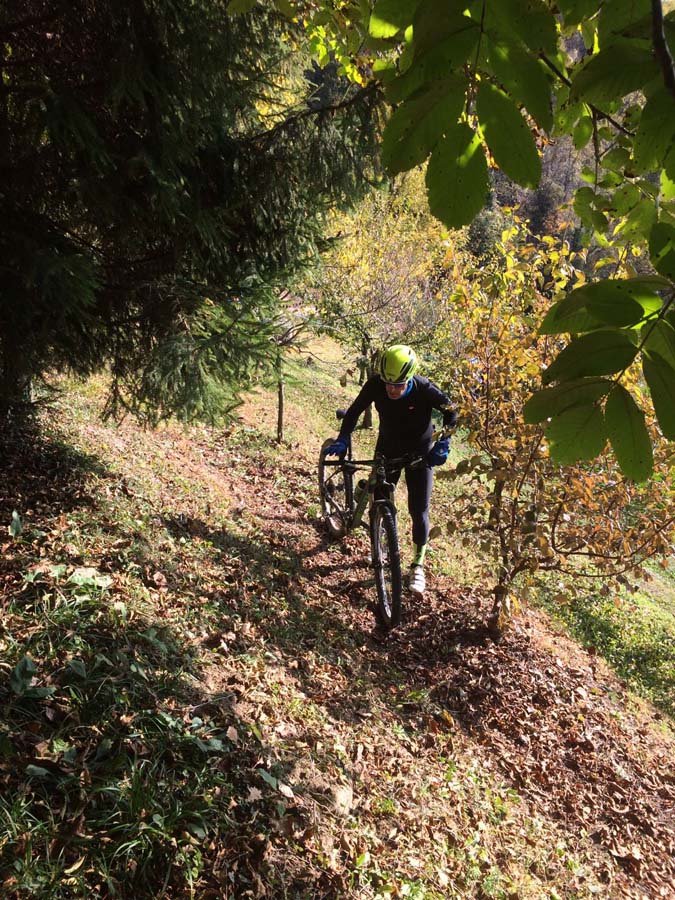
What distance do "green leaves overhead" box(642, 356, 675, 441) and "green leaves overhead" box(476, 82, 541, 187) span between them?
1.20 ft

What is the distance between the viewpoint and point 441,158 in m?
0.86

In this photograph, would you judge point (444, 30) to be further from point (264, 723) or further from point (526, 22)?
point (264, 723)

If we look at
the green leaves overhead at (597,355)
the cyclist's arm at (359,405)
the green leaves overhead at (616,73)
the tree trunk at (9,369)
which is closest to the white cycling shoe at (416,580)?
the cyclist's arm at (359,405)

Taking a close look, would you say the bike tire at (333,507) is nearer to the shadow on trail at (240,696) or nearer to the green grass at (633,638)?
the shadow on trail at (240,696)

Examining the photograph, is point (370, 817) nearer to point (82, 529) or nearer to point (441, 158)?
point (82, 529)

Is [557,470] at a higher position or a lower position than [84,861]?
higher

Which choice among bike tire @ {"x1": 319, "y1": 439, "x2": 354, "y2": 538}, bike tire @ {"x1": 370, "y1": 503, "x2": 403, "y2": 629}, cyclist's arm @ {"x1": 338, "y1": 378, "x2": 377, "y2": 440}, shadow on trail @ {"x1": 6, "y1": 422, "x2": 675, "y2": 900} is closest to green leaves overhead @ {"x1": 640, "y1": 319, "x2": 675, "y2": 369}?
shadow on trail @ {"x1": 6, "y1": 422, "x2": 675, "y2": 900}

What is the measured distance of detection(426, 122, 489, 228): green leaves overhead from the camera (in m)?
0.86

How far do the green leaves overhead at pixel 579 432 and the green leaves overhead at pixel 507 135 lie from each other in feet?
1.32

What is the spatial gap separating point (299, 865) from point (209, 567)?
262 cm

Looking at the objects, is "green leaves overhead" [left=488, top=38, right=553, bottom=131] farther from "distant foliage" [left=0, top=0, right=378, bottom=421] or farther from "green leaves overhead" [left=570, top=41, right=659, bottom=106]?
"distant foliage" [left=0, top=0, right=378, bottom=421]

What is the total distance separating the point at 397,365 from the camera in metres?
4.59

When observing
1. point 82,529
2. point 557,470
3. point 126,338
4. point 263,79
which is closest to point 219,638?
point 82,529

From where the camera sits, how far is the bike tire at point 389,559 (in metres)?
4.85
